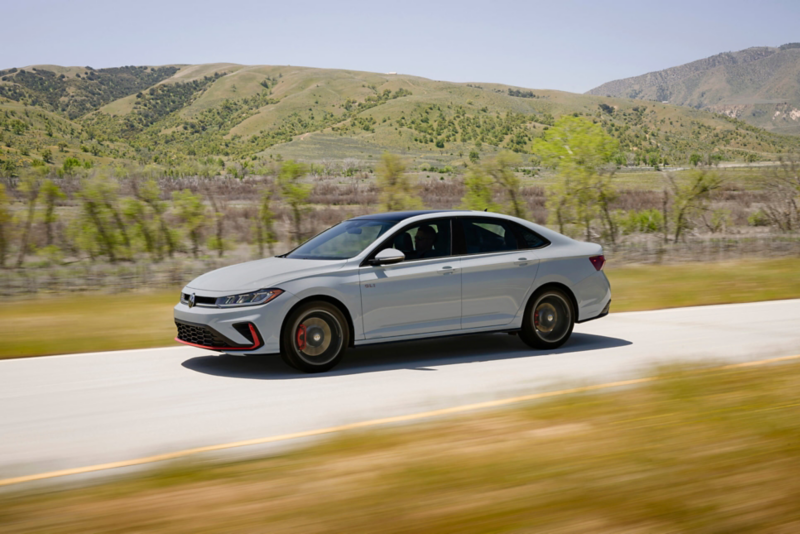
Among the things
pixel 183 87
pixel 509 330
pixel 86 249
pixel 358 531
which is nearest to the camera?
pixel 358 531

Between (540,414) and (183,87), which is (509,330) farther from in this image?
(183,87)

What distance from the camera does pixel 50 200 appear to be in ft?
65.3

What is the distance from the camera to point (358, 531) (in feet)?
12.5

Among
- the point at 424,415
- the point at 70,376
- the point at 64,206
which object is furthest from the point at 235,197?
the point at 424,415

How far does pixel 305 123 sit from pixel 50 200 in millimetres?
139671

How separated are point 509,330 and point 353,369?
6.17 ft

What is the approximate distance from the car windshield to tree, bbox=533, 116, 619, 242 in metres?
18.5

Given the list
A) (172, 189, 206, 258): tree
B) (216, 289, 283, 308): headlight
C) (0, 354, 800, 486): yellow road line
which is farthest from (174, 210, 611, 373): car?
(172, 189, 206, 258): tree

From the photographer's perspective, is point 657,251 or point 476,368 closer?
point 476,368

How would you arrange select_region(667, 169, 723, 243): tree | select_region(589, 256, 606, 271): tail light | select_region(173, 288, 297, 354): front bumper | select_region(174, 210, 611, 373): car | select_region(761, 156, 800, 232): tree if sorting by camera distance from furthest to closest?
select_region(761, 156, 800, 232): tree < select_region(667, 169, 723, 243): tree < select_region(589, 256, 606, 271): tail light < select_region(174, 210, 611, 373): car < select_region(173, 288, 297, 354): front bumper

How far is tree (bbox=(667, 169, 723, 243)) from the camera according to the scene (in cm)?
2744

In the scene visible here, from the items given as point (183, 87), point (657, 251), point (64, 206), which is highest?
point (183, 87)

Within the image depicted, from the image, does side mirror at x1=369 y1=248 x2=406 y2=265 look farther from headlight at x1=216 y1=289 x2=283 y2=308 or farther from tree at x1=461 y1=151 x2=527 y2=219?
tree at x1=461 y1=151 x2=527 y2=219

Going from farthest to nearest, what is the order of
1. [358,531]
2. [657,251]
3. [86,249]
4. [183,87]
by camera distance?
[183,87] → [657,251] → [86,249] → [358,531]
